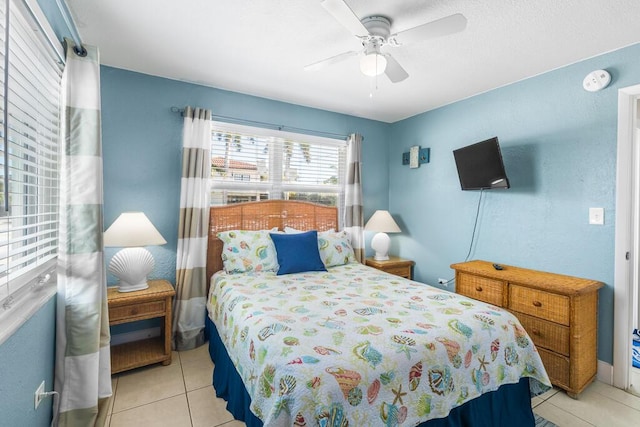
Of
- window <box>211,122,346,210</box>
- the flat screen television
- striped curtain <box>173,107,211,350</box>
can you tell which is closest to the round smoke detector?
the flat screen television

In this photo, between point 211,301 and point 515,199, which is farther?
point 515,199

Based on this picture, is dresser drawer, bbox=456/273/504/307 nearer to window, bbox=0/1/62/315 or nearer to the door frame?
the door frame

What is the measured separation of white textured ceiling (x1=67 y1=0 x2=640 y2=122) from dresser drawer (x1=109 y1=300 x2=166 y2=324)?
75.7 inches

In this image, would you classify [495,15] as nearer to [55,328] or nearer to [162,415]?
[55,328]

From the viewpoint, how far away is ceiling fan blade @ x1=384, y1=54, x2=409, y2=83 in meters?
1.98

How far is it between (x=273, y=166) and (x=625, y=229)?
9.86ft

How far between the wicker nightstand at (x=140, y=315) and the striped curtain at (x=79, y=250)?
600mm

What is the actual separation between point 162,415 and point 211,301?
2.89 ft

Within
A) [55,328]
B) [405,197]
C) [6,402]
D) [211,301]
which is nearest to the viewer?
[6,402]

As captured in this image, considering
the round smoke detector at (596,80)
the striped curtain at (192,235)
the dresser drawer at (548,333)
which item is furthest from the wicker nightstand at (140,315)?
the round smoke detector at (596,80)

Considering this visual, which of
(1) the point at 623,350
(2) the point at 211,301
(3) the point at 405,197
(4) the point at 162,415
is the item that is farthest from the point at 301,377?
(3) the point at 405,197

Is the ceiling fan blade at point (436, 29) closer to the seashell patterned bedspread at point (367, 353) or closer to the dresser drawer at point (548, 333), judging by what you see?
the seashell patterned bedspread at point (367, 353)

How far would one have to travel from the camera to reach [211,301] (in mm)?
2578

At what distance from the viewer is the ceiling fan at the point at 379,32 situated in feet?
4.86
